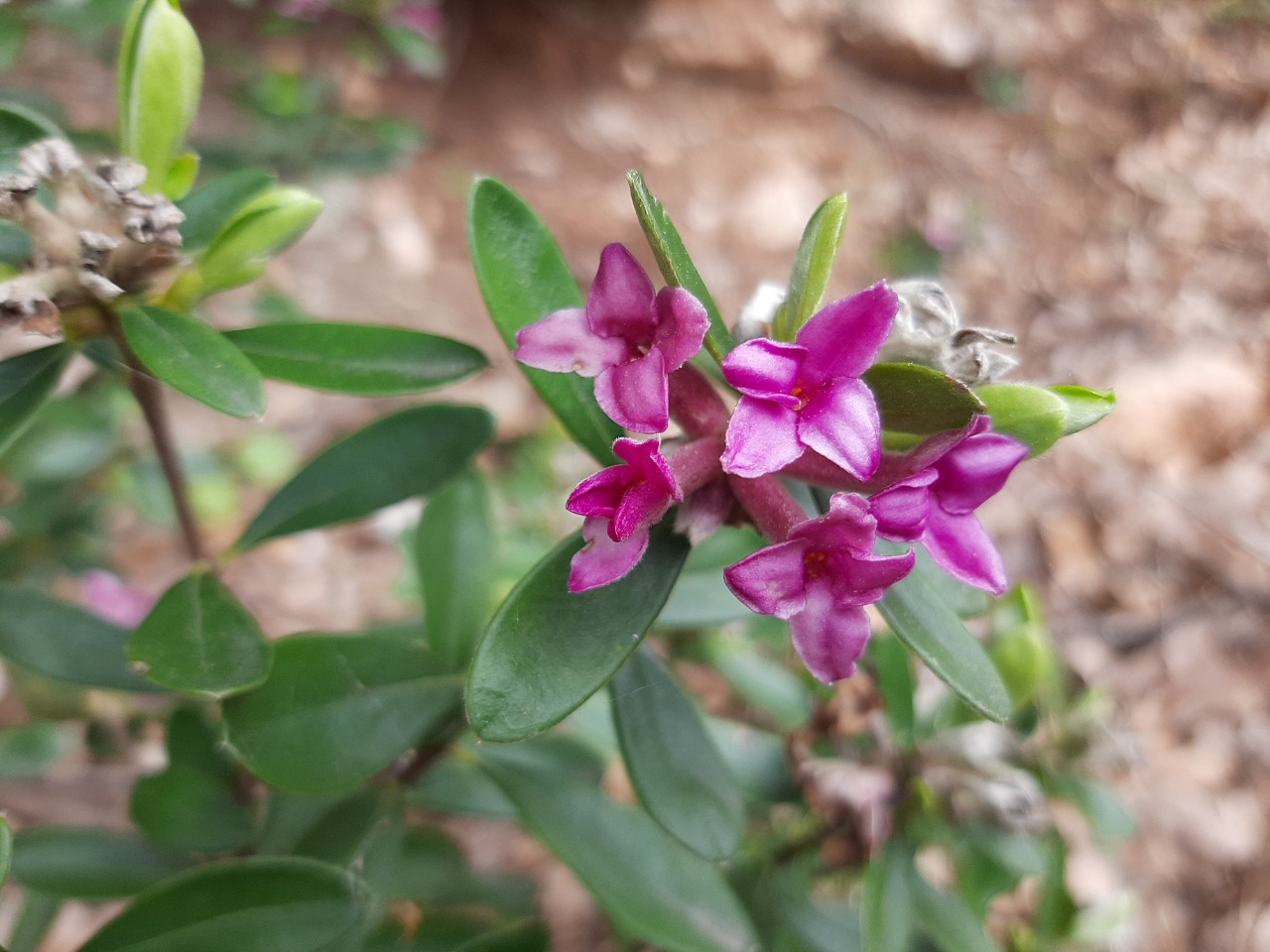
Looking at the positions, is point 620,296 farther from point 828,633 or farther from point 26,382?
point 26,382

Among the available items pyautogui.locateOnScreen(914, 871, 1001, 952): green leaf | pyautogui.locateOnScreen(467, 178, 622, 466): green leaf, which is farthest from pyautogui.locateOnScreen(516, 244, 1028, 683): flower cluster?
pyautogui.locateOnScreen(914, 871, 1001, 952): green leaf

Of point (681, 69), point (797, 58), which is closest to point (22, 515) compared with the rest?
point (681, 69)

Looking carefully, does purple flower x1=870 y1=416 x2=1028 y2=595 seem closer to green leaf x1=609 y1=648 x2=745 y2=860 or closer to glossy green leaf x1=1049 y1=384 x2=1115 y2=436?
glossy green leaf x1=1049 y1=384 x2=1115 y2=436

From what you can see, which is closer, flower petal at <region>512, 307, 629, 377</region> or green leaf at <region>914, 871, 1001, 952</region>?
flower petal at <region>512, 307, 629, 377</region>

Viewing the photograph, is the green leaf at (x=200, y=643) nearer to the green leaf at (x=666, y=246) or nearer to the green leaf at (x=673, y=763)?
the green leaf at (x=673, y=763)

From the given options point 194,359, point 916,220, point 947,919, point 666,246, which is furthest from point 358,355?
point 916,220

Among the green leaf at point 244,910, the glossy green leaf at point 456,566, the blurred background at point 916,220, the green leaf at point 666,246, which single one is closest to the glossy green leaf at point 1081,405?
the green leaf at point 666,246
